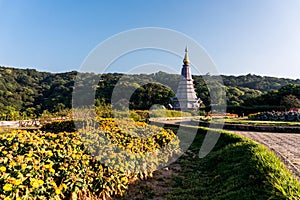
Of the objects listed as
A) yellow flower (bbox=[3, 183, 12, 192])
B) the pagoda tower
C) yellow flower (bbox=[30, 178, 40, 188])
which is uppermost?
the pagoda tower

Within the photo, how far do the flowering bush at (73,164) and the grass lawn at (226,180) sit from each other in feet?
1.20

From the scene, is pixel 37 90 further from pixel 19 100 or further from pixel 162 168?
pixel 162 168

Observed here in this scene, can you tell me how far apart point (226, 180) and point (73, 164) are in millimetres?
2751

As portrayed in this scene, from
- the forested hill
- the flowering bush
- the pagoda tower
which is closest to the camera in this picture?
the flowering bush

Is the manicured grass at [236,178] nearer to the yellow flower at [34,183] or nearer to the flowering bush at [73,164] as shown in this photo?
the flowering bush at [73,164]

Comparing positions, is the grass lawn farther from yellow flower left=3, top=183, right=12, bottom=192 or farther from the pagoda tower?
the pagoda tower

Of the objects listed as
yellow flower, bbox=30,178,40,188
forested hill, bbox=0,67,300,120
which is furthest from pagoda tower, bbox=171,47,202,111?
yellow flower, bbox=30,178,40,188

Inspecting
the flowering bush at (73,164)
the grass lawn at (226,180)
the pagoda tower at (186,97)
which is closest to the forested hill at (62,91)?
the pagoda tower at (186,97)

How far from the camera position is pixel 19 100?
3950 cm

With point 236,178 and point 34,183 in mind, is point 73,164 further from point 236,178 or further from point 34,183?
point 236,178

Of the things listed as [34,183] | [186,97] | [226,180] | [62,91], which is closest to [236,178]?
[226,180]

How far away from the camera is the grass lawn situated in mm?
3277

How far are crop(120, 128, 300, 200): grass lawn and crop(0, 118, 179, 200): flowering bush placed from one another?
0.37 metres

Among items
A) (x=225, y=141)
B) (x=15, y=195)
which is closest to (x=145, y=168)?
(x=15, y=195)
